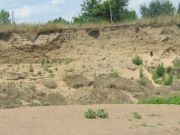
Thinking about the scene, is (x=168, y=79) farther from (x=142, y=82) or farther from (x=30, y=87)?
(x=30, y=87)

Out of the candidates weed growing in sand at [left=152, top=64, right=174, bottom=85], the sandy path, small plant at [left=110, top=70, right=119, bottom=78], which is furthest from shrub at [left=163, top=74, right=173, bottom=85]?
the sandy path

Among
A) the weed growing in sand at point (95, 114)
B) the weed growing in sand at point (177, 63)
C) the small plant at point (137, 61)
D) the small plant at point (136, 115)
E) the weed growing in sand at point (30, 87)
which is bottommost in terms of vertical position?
the weed growing in sand at point (30, 87)

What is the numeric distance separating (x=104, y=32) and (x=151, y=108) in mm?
11010

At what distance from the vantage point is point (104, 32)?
26.1 m

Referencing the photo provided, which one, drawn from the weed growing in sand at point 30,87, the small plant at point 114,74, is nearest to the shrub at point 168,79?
the small plant at point 114,74

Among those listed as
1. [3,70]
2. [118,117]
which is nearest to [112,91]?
[3,70]

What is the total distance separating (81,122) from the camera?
1243 cm

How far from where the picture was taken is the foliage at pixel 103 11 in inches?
1323

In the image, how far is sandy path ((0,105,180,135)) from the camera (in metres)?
11.4

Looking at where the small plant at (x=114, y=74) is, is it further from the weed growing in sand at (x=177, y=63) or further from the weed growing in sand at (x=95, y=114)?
the weed growing in sand at (x=95, y=114)

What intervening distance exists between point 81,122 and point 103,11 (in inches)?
859

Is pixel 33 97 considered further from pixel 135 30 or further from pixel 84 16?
pixel 84 16

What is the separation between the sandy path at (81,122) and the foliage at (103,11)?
60.9ft

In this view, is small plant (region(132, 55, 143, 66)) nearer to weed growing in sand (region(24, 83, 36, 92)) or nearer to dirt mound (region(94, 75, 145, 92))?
dirt mound (region(94, 75, 145, 92))
